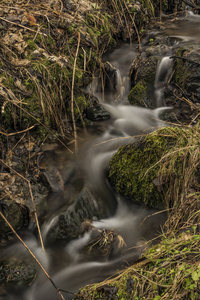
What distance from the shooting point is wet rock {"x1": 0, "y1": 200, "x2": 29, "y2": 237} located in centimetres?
366

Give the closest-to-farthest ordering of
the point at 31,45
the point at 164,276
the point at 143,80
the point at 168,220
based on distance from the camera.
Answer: the point at 164,276
the point at 168,220
the point at 31,45
the point at 143,80

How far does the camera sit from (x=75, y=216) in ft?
12.3

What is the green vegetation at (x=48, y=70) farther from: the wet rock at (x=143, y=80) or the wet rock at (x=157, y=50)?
the wet rock at (x=157, y=50)

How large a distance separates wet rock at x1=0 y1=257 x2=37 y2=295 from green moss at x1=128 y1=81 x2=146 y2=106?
3.72m

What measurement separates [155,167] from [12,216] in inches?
72.7

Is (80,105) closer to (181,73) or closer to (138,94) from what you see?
(138,94)

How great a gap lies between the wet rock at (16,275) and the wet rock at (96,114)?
113 inches

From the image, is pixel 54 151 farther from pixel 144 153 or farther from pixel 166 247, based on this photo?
pixel 166 247

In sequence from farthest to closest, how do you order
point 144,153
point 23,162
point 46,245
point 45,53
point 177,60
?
point 177,60 < point 45,53 < point 23,162 < point 144,153 < point 46,245

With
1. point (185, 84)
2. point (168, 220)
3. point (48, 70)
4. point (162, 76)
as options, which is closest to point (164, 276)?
point (168, 220)

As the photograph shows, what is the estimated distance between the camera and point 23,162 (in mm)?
4285

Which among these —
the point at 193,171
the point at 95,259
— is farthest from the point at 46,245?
the point at 193,171

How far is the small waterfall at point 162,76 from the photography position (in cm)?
597

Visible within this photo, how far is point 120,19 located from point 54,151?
4.12 m
